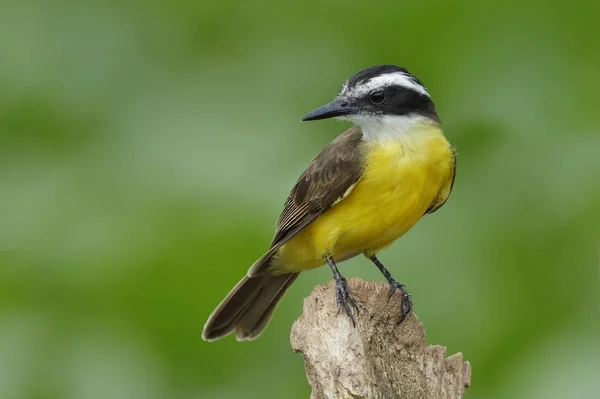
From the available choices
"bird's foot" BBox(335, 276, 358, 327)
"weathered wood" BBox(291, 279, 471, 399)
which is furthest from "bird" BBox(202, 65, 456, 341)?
"weathered wood" BBox(291, 279, 471, 399)

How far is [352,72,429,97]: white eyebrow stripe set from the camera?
22.0 feet

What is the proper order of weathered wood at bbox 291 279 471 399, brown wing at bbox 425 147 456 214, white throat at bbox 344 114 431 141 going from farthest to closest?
brown wing at bbox 425 147 456 214 → white throat at bbox 344 114 431 141 → weathered wood at bbox 291 279 471 399

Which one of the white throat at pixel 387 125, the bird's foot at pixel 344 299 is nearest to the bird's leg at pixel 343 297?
the bird's foot at pixel 344 299

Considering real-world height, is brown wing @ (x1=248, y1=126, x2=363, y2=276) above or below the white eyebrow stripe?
below

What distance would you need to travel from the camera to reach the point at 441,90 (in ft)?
25.7

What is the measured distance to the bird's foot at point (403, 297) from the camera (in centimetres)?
587

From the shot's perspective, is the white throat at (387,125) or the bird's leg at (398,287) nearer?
the bird's leg at (398,287)

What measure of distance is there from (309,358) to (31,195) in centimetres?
295

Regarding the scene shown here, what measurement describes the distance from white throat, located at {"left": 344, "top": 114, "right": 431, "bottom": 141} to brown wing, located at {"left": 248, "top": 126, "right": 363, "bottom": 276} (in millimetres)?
70

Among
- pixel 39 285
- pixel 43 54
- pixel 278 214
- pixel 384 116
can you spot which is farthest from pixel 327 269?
pixel 43 54

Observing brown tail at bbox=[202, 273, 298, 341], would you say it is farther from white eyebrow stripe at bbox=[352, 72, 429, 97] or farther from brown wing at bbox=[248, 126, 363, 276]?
white eyebrow stripe at bbox=[352, 72, 429, 97]

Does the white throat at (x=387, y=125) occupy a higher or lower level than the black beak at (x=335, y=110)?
lower

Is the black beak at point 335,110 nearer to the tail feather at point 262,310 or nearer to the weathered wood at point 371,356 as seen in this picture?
the tail feather at point 262,310

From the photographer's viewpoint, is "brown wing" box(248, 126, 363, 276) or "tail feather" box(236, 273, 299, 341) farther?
"tail feather" box(236, 273, 299, 341)
